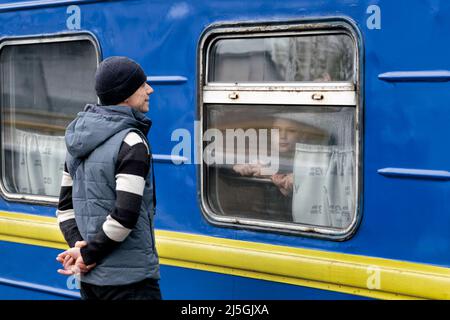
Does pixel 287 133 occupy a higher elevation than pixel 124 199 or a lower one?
higher

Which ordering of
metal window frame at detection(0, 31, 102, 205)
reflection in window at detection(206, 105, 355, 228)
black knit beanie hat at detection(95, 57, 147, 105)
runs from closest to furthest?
black knit beanie hat at detection(95, 57, 147, 105) < reflection in window at detection(206, 105, 355, 228) < metal window frame at detection(0, 31, 102, 205)

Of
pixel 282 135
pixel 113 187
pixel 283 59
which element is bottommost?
pixel 113 187

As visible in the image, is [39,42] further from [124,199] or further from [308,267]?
[308,267]

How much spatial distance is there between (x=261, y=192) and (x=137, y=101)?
832mm

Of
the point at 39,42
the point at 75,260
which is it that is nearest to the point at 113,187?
the point at 75,260

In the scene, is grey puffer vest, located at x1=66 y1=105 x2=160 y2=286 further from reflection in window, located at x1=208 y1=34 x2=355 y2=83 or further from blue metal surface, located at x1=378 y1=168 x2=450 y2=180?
blue metal surface, located at x1=378 y1=168 x2=450 y2=180

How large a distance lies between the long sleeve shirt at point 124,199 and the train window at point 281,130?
726 millimetres

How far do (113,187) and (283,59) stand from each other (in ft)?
3.33

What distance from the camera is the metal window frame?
418cm

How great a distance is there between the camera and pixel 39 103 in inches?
180

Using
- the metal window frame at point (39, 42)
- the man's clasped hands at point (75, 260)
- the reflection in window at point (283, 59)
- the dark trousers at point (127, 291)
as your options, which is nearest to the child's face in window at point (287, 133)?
the reflection in window at point (283, 59)

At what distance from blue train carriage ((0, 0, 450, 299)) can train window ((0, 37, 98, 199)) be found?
0.02 metres

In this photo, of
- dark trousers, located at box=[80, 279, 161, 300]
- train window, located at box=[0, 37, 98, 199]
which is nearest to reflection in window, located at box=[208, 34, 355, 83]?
train window, located at box=[0, 37, 98, 199]

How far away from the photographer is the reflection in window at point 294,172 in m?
3.38
